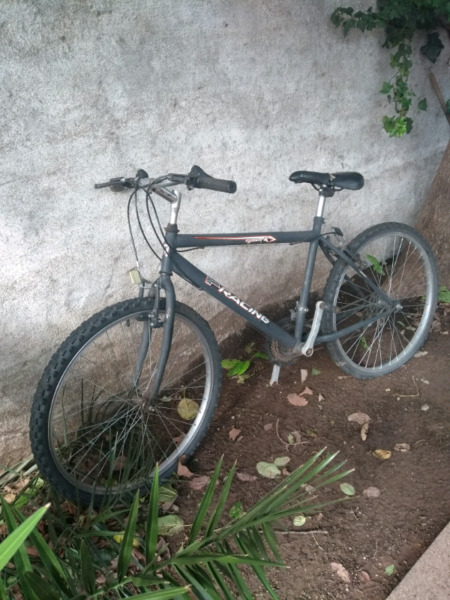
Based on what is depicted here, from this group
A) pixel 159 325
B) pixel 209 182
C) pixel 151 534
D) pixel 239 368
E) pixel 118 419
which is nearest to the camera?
pixel 151 534

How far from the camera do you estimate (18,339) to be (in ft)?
8.16

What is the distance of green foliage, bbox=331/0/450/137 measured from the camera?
3.21 meters

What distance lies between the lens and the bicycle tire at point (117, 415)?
234 cm

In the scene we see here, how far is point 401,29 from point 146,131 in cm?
195

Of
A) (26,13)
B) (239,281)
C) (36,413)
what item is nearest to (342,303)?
(239,281)

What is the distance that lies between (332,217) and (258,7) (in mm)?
1451

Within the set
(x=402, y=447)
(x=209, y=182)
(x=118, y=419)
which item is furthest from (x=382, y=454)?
(x=209, y=182)

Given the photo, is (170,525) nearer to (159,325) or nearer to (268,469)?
(268,469)

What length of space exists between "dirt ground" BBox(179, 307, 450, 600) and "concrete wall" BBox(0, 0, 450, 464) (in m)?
0.65

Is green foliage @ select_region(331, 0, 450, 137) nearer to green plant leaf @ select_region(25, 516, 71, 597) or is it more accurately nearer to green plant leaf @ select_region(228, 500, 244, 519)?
green plant leaf @ select_region(228, 500, 244, 519)

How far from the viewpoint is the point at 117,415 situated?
2736 millimetres

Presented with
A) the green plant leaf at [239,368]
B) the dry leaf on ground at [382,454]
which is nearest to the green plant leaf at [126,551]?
the dry leaf on ground at [382,454]

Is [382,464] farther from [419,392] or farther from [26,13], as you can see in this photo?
[26,13]

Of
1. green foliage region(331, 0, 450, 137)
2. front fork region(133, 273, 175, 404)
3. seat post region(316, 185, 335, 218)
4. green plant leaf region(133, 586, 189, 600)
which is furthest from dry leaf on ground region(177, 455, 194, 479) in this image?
green foliage region(331, 0, 450, 137)
